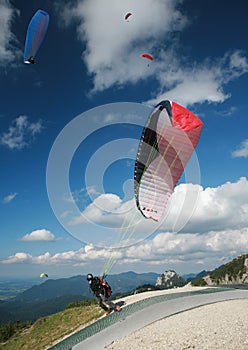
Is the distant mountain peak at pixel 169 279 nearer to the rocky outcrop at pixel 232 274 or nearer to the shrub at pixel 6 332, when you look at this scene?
the rocky outcrop at pixel 232 274

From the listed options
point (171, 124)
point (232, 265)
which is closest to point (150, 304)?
point (171, 124)

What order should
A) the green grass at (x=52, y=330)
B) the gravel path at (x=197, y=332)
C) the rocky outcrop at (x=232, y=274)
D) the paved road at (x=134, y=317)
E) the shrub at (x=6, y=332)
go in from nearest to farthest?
the gravel path at (x=197, y=332) < the paved road at (x=134, y=317) < the green grass at (x=52, y=330) < the shrub at (x=6, y=332) < the rocky outcrop at (x=232, y=274)

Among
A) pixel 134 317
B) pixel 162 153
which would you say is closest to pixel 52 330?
pixel 134 317

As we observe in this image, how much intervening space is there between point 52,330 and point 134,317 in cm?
909

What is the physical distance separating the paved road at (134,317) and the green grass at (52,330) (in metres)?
2.96

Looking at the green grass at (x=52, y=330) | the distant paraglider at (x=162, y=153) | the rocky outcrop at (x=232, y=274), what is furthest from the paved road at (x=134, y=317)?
the rocky outcrop at (x=232, y=274)

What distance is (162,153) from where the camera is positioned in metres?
13.7

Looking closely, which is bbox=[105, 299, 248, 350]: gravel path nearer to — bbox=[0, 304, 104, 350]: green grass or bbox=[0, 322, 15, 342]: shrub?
bbox=[0, 304, 104, 350]: green grass

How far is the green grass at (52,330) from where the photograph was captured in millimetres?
17469

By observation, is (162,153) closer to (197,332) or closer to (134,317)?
(197,332)

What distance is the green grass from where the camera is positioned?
17469mm

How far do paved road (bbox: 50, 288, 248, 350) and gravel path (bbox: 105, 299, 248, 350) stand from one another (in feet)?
1.80

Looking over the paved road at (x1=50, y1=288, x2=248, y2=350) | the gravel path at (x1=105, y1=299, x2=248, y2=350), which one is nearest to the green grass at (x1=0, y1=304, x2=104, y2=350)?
the paved road at (x1=50, y1=288, x2=248, y2=350)

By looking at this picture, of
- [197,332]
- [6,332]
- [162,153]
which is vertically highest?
[162,153]
